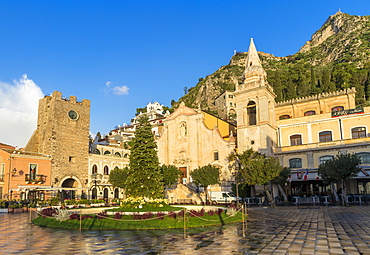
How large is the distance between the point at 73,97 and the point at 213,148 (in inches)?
951

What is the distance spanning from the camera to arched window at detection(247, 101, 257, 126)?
43969 mm

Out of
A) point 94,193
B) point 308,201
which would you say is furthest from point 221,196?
point 94,193

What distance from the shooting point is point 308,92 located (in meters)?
80.4

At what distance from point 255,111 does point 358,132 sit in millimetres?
13210

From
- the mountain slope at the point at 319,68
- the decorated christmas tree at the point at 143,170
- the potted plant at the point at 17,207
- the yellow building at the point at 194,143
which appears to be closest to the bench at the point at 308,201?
the yellow building at the point at 194,143

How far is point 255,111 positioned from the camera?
44.2m

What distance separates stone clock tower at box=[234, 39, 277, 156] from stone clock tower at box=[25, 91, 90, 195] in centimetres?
2501

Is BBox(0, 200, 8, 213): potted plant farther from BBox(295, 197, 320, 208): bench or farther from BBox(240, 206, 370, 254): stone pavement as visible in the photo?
BBox(295, 197, 320, 208): bench

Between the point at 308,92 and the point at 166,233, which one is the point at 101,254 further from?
the point at 308,92

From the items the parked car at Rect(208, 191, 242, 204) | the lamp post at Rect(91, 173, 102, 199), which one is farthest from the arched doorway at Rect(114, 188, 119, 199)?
the parked car at Rect(208, 191, 242, 204)

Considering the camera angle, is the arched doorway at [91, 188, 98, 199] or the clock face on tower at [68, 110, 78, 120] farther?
the arched doorway at [91, 188, 98, 199]

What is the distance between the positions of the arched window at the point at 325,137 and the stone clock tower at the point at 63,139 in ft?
116

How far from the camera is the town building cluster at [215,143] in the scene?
131 feet

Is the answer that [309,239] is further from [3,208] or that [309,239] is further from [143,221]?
[3,208]
